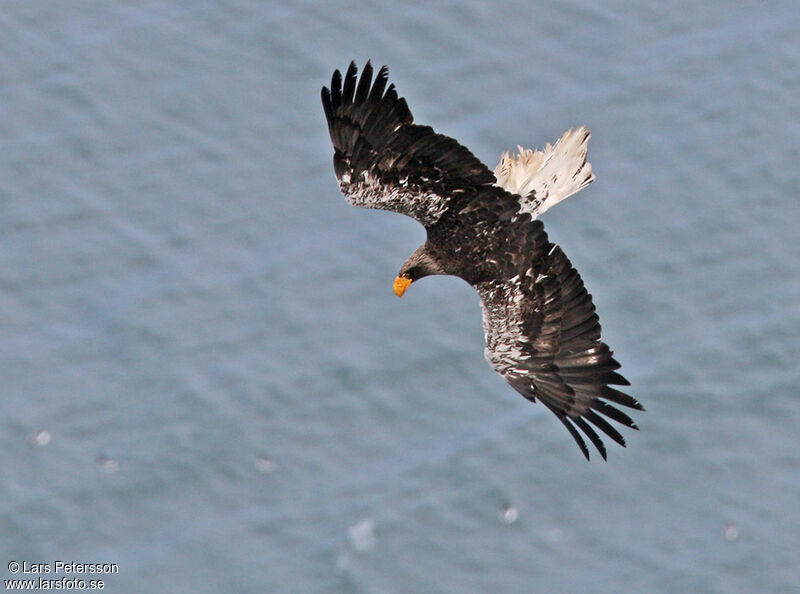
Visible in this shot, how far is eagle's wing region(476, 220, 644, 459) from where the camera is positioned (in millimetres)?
13398

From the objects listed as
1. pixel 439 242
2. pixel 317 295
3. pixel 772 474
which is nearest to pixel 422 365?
pixel 317 295

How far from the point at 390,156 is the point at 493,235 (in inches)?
40.5

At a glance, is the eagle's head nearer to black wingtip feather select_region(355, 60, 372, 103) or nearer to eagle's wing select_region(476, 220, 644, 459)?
eagle's wing select_region(476, 220, 644, 459)

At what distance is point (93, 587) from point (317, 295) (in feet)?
14.4

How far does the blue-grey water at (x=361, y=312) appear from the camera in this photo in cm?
1895

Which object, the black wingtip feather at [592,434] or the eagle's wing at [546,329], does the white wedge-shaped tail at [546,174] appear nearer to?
the eagle's wing at [546,329]

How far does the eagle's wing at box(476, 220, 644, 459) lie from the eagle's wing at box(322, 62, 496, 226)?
68 centimetres

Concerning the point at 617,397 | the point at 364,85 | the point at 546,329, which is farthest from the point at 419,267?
the point at 617,397

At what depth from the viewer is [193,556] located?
1872cm

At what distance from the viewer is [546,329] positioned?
13.6 m

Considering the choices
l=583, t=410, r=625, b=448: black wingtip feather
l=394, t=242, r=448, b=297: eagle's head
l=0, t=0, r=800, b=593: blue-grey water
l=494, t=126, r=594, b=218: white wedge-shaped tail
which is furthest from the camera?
l=0, t=0, r=800, b=593: blue-grey water

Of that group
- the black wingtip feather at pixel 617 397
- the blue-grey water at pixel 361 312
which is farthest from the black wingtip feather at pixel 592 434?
the blue-grey water at pixel 361 312

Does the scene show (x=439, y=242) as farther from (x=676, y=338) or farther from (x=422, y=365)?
(x=676, y=338)

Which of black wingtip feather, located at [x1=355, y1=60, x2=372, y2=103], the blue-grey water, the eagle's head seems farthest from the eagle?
the blue-grey water
